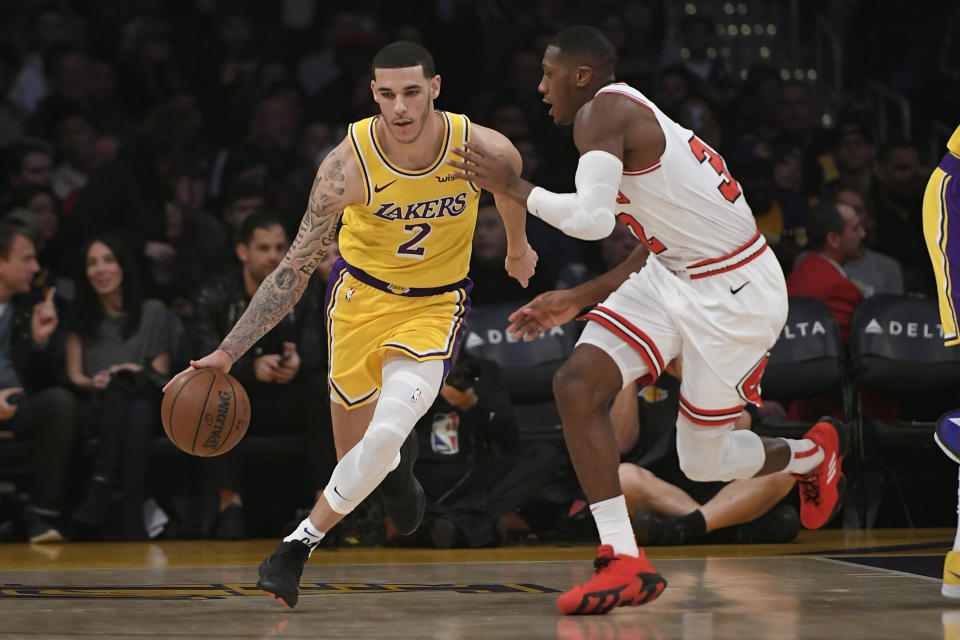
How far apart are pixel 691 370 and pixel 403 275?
113 centimetres

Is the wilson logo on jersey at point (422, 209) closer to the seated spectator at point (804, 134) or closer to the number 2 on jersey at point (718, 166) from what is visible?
the number 2 on jersey at point (718, 166)

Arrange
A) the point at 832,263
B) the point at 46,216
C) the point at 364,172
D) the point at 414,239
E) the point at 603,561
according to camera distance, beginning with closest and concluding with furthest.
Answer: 1. the point at 603,561
2. the point at 364,172
3. the point at 414,239
4. the point at 832,263
5. the point at 46,216

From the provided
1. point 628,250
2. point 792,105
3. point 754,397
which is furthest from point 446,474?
point 792,105

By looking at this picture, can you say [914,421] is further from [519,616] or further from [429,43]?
[429,43]

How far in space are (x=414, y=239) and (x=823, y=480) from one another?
1833 millimetres

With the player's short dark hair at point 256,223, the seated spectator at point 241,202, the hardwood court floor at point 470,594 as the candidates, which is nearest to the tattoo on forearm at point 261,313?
the hardwood court floor at point 470,594

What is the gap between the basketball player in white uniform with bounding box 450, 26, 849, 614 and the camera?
4.43 m

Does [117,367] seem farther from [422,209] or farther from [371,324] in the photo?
[422,209]

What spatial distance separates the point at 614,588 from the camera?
436 cm

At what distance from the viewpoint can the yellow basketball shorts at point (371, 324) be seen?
509 centimetres

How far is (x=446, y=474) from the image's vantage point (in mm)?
7168

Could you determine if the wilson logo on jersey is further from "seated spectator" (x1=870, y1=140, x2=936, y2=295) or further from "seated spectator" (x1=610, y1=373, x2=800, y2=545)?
"seated spectator" (x1=870, y1=140, x2=936, y2=295)

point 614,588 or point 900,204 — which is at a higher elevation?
point 900,204

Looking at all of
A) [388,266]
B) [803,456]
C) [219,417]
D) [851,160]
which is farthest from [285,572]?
[851,160]
